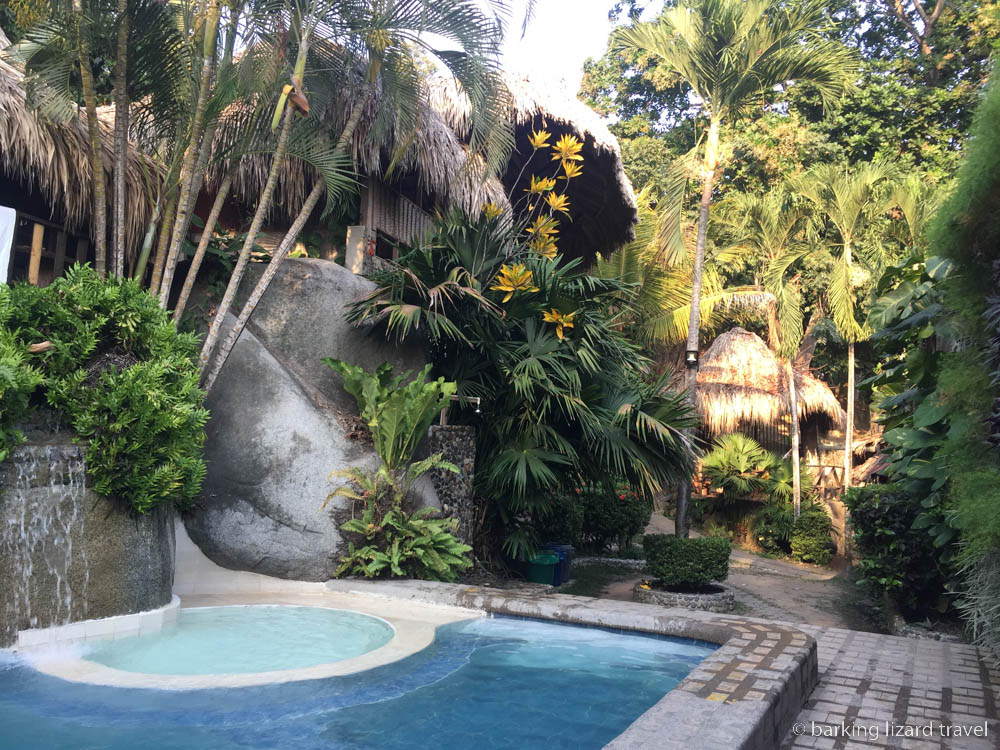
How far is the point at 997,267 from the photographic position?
11.7ft

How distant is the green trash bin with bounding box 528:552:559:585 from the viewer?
378 inches

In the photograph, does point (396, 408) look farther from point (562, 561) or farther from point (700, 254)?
point (700, 254)

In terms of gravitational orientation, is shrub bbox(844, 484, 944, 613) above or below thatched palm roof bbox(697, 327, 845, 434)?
below

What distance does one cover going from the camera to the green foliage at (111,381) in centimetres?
551

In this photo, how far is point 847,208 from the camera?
15930 mm

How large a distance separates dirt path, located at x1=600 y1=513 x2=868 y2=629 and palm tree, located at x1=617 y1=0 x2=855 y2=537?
4.40 feet

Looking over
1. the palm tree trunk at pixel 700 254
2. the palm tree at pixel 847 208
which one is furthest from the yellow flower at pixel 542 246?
the palm tree at pixel 847 208

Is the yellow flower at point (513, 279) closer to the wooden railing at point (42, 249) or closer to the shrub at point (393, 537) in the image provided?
the shrub at point (393, 537)

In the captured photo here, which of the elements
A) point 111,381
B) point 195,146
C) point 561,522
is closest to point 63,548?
point 111,381

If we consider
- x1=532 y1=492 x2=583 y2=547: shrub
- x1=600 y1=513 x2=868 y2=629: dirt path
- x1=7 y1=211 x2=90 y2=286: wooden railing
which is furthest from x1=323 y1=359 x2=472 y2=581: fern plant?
x1=532 y1=492 x2=583 y2=547: shrub

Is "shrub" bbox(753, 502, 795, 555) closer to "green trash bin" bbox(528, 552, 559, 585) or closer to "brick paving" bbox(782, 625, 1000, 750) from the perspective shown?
"green trash bin" bbox(528, 552, 559, 585)

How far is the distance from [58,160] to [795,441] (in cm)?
1455

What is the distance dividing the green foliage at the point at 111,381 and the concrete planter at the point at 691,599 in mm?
5665

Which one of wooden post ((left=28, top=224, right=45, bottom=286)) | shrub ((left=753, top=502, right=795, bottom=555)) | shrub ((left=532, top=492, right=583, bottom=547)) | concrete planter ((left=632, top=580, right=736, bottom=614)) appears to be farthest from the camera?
shrub ((left=753, top=502, right=795, bottom=555))
